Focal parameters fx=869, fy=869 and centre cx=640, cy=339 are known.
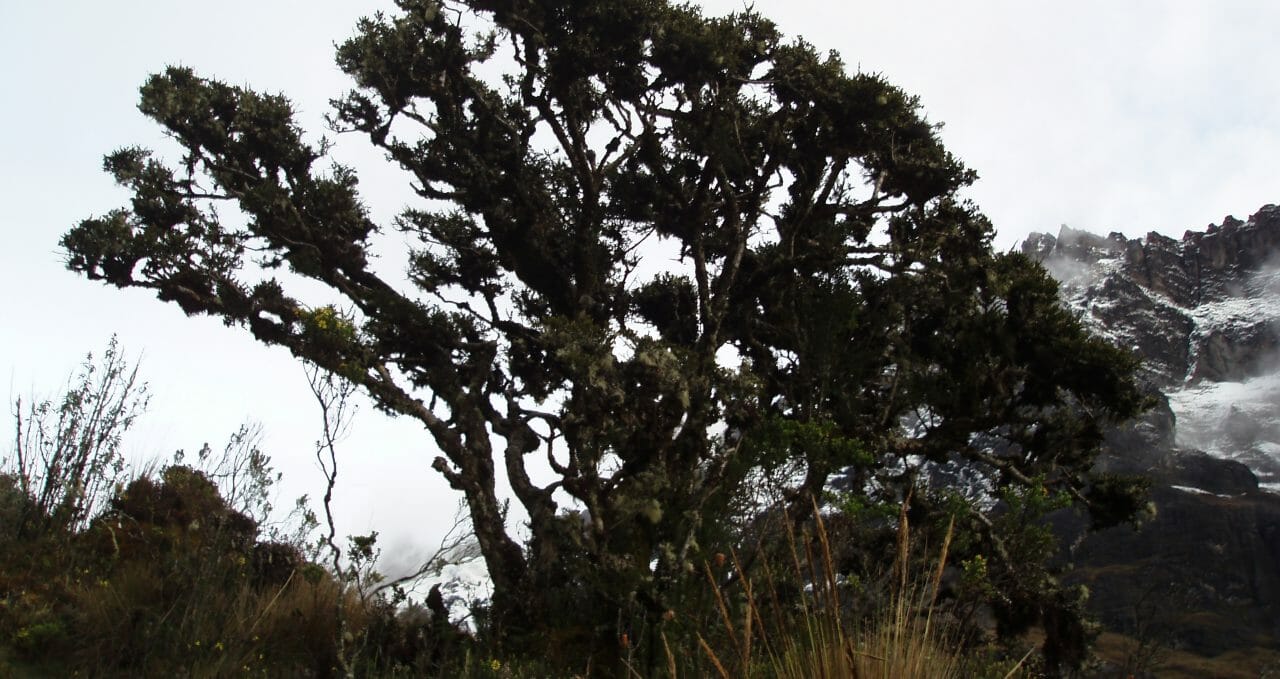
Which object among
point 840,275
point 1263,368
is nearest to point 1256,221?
point 1263,368

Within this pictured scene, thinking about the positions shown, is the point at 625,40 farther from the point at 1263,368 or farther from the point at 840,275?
the point at 1263,368

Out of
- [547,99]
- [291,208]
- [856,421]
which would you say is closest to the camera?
[856,421]

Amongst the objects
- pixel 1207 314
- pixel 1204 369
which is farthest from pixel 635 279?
pixel 1207 314

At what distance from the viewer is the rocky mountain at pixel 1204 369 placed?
88.2 m

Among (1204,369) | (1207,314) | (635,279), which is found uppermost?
(1207,314)

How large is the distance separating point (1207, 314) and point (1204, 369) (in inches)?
471

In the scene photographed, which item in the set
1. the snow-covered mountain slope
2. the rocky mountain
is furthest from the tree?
the snow-covered mountain slope

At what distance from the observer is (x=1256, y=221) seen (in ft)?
572

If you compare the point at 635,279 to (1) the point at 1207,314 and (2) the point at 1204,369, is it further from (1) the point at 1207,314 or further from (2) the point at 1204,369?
(1) the point at 1207,314

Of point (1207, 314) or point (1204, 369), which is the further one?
point (1207, 314)

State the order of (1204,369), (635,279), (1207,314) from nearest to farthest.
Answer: (635,279) < (1204,369) < (1207,314)

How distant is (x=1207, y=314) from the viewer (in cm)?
17400

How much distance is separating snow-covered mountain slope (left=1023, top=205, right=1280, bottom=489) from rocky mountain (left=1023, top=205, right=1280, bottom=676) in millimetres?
206

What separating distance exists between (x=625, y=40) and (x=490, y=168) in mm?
2632
